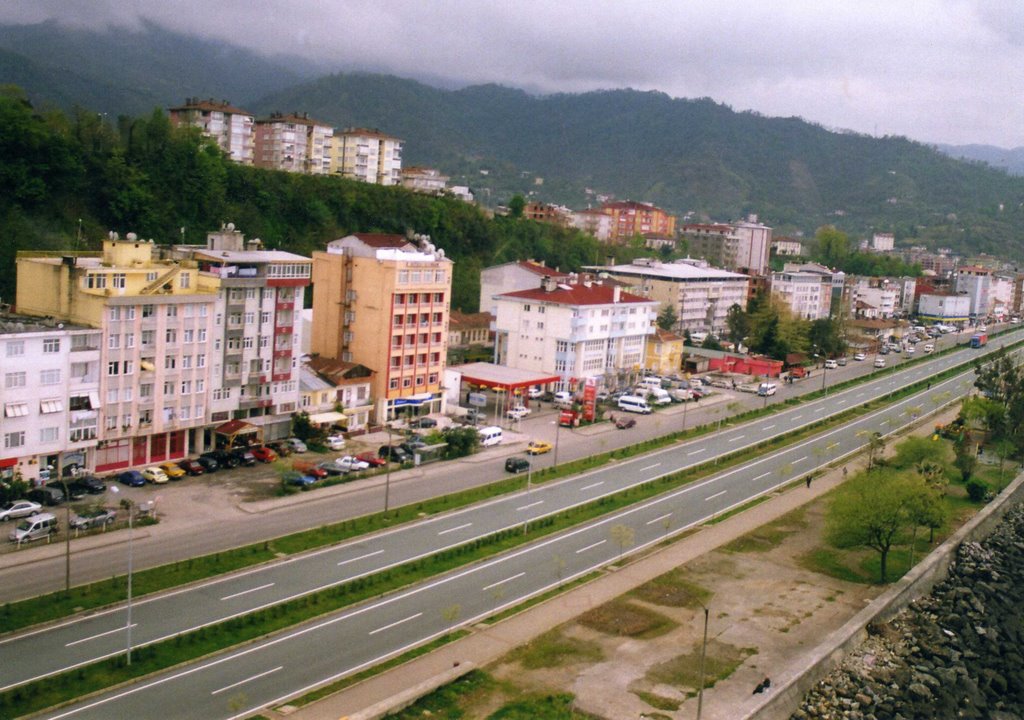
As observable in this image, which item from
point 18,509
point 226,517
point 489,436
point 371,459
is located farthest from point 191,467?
point 489,436

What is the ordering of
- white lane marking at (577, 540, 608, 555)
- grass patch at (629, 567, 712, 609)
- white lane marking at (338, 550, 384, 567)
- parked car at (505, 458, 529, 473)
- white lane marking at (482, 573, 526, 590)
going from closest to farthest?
grass patch at (629, 567, 712, 609), white lane marking at (482, 573, 526, 590), white lane marking at (338, 550, 384, 567), white lane marking at (577, 540, 608, 555), parked car at (505, 458, 529, 473)

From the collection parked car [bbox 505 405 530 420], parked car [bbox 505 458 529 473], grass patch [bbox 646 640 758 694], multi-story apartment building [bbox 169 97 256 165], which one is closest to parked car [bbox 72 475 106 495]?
parked car [bbox 505 458 529 473]

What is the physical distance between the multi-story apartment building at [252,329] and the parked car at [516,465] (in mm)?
8754

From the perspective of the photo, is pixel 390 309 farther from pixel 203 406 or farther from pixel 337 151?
pixel 337 151

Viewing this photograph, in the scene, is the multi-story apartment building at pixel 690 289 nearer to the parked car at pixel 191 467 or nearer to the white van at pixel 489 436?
the white van at pixel 489 436

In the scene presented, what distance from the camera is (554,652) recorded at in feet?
72.9

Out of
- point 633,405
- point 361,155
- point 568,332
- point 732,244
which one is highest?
point 361,155

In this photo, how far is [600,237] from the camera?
12712 cm

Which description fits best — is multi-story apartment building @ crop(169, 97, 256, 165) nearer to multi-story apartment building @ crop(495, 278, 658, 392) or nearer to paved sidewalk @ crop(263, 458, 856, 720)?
multi-story apartment building @ crop(495, 278, 658, 392)

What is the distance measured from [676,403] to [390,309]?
19.3 metres

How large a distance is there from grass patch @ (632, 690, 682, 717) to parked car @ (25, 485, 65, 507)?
18.4m

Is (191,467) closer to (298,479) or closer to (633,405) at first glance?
(298,479)

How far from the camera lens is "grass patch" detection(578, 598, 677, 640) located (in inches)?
934

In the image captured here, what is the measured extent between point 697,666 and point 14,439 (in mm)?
21170
